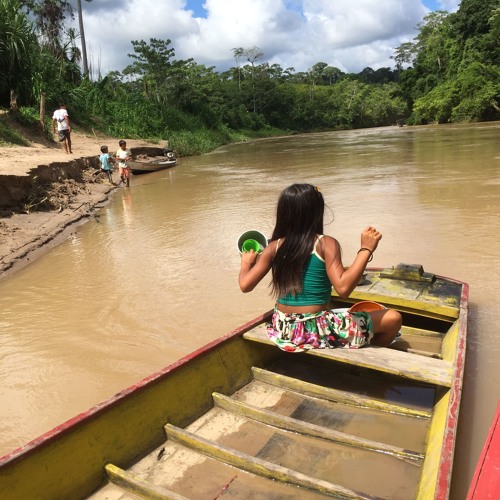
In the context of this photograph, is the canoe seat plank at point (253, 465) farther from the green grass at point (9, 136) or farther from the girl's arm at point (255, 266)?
the green grass at point (9, 136)

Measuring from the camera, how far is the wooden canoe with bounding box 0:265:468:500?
2.21 meters

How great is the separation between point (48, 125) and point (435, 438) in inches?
677

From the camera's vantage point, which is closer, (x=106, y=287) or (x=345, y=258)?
(x=106, y=287)

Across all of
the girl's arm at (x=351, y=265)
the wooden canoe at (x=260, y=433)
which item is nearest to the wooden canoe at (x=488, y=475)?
the wooden canoe at (x=260, y=433)

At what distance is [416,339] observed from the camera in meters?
3.87

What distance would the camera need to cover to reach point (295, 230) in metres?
2.74

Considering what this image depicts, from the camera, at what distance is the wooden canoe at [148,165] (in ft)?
53.1

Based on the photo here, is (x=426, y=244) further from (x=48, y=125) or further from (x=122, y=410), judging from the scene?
(x=48, y=125)

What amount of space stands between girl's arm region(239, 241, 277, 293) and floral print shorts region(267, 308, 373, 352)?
31 centimetres

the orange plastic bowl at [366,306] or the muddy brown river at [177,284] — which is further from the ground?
the orange plastic bowl at [366,306]

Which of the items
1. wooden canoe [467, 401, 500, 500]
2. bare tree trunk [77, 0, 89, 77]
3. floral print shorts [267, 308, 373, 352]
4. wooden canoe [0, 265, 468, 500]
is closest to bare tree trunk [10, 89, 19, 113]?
bare tree trunk [77, 0, 89, 77]

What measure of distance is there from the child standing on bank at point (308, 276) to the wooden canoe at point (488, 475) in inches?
38.0

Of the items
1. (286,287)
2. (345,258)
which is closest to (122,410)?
(286,287)

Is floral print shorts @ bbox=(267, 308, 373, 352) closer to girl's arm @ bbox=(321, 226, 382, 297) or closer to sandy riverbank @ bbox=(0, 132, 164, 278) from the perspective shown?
girl's arm @ bbox=(321, 226, 382, 297)
